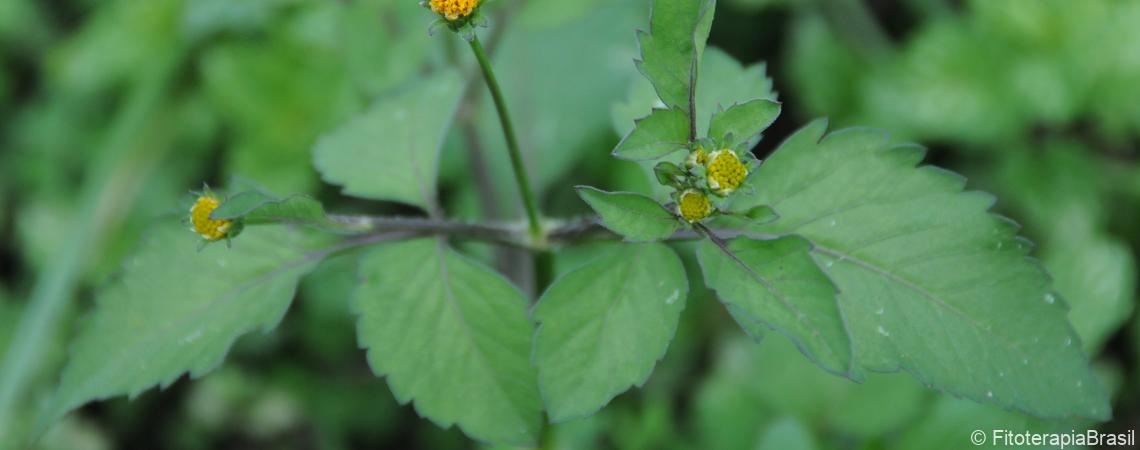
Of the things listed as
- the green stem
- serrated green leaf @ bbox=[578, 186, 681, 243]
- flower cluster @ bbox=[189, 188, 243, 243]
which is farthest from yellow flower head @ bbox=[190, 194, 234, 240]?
serrated green leaf @ bbox=[578, 186, 681, 243]

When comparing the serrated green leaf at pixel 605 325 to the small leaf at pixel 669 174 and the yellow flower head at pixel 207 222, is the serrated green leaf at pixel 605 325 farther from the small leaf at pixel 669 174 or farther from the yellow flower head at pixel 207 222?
the yellow flower head at pixel 207 222

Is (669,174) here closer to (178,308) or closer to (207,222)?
(207,222)

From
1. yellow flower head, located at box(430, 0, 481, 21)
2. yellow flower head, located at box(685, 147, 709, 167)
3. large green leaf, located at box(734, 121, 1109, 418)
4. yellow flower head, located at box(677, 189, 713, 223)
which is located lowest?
large green leaf, located at box(734, 121, 1109, 418)

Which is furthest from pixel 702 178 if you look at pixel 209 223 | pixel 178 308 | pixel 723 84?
pixel 178 308

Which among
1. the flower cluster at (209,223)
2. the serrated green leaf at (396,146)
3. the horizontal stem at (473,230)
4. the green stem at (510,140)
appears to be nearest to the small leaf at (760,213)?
the horizontal stem at (473,230)

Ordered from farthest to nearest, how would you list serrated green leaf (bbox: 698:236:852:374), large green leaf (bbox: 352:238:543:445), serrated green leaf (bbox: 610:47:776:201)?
1. serrated green leaf (bbox: 610:47:776:201)
2. large green leaf (bbox: 352:238:543:445)
3. serrated green leaf (bbox: 698:236:852:374)

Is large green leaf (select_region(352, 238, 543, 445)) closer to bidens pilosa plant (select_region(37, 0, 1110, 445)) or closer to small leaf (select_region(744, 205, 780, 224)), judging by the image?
bidens pilosa plant (select_region(37, 0, 1110, 445))
